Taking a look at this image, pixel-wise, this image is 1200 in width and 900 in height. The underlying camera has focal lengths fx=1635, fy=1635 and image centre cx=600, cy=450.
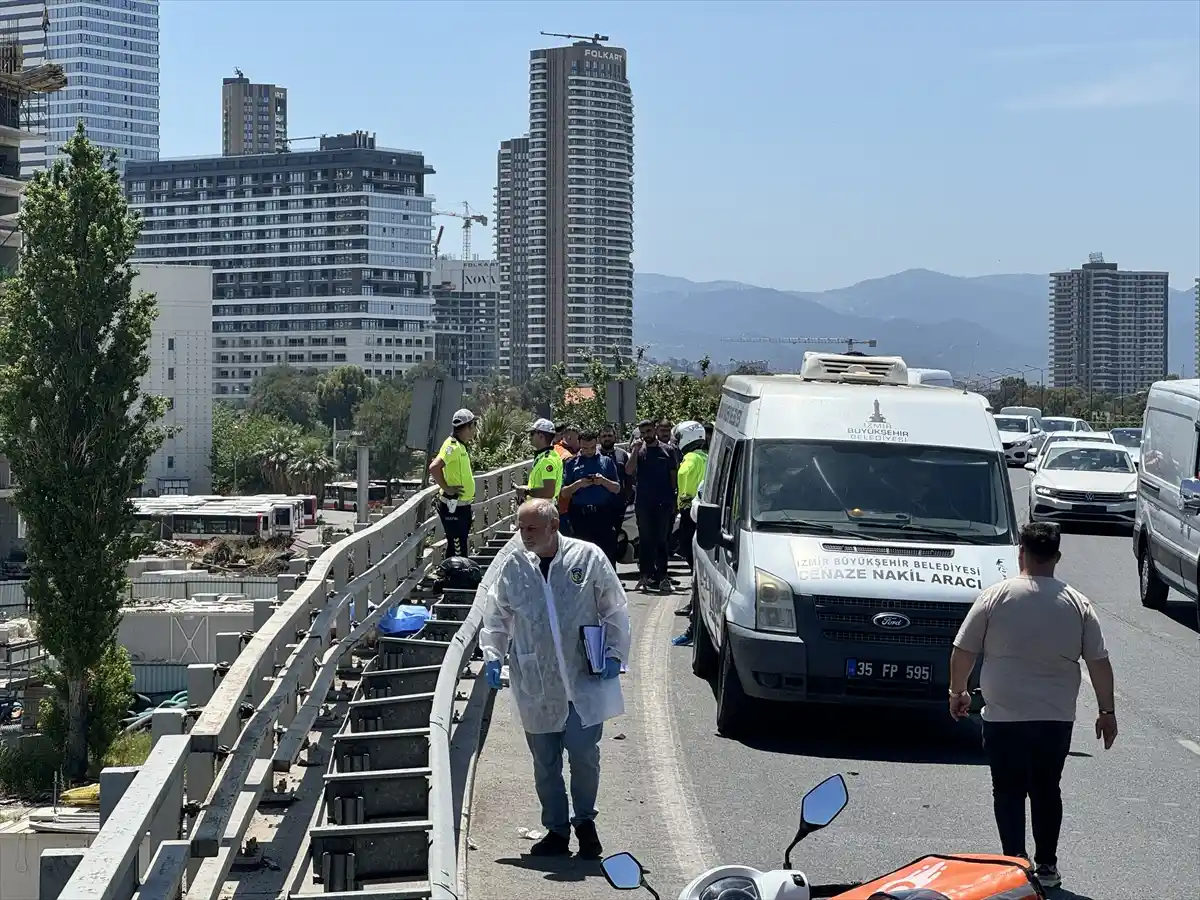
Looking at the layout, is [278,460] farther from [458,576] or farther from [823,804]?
[823,804]

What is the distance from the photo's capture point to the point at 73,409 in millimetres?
60188

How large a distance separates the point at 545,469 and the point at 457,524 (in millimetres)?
1030

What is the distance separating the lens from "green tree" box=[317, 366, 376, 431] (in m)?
187

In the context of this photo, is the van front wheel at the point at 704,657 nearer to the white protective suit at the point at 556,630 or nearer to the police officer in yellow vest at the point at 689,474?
the police officer in yellow vest at the point at 689,474

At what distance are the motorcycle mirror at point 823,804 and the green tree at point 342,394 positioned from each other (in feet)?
598

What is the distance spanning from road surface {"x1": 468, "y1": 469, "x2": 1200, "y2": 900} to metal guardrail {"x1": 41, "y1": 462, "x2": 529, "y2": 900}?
0.76 metres

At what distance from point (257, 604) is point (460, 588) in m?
3.90

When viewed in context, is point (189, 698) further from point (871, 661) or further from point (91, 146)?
point (91, 146)

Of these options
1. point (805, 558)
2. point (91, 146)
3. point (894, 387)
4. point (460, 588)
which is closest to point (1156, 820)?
point (805, 558)

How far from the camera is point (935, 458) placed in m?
11.0

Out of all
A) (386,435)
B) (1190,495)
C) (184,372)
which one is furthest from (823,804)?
(184,372)

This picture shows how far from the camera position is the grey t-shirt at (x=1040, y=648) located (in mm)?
6996

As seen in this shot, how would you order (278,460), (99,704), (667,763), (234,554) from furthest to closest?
(278,460)
(234,554)
(99,704)
(667,763)

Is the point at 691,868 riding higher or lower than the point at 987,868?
lower
